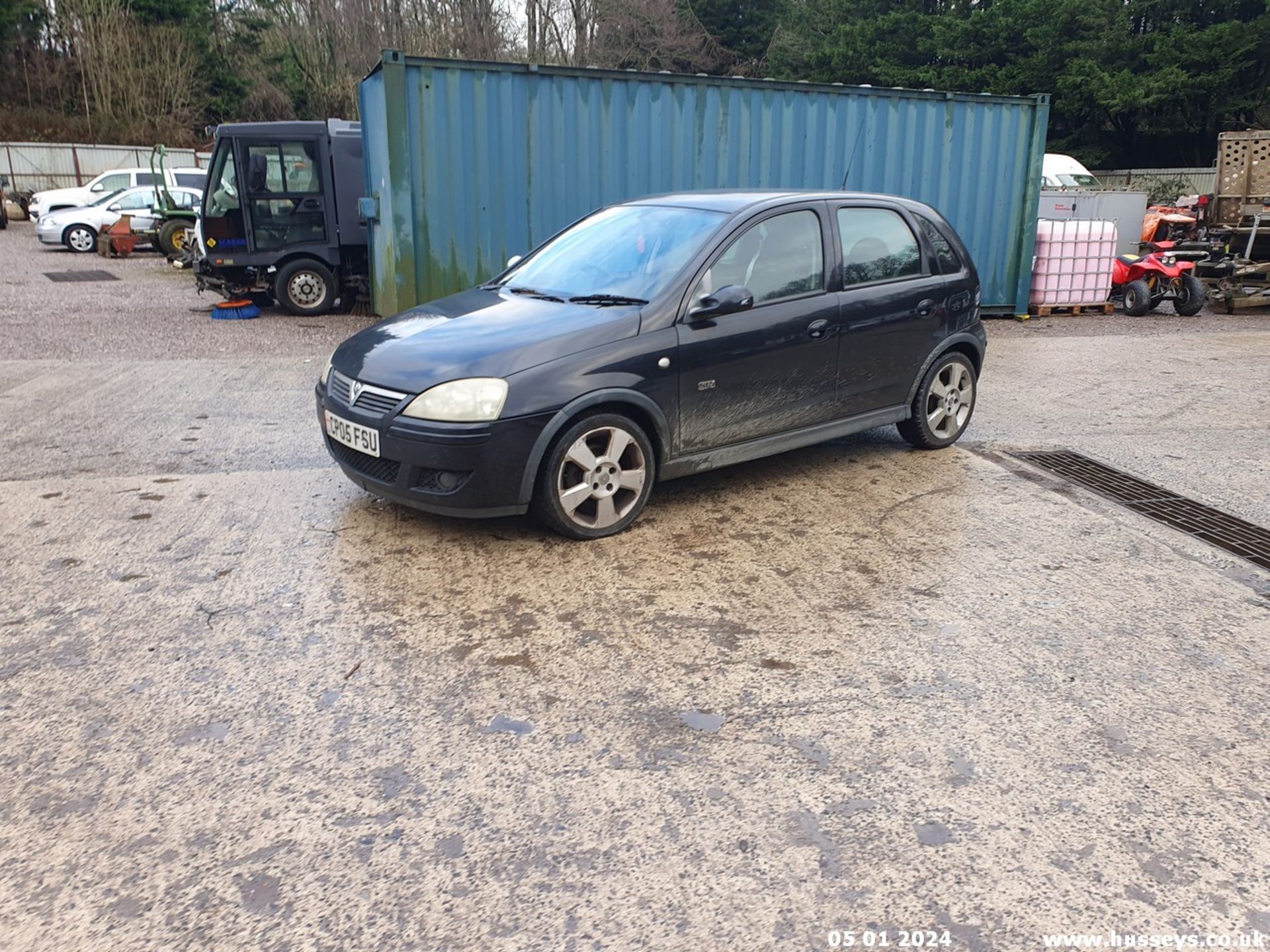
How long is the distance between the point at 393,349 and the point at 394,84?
673 cm

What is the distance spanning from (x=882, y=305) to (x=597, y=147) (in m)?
6.52

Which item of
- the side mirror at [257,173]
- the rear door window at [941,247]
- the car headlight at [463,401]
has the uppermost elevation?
the side mirror at [257,173]

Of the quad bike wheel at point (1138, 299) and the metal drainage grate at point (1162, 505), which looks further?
the quad bike wheel at point (1138, 299)

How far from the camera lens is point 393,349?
4988 mm

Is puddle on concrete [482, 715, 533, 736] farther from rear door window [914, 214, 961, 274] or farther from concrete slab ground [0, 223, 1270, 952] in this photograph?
rear door window [914, 214, 961, 274]

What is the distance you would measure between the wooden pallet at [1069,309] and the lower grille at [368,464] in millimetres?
11337

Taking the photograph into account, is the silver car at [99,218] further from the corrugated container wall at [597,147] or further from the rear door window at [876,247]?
the rear door window at [876,247]

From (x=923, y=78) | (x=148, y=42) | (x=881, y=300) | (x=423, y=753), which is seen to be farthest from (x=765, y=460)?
(x=148, y=42)

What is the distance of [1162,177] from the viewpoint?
33.9 metres

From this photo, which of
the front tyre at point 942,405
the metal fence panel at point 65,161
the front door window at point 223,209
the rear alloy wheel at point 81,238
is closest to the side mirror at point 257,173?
the front door window at point 223,209

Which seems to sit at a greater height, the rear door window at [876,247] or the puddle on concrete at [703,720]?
the rear door window at [876,247]

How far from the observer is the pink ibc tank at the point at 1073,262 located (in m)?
13.7

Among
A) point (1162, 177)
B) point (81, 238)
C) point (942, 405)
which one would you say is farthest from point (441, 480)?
point (1162, 177)

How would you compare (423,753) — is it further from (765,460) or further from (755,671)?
(765,460)
